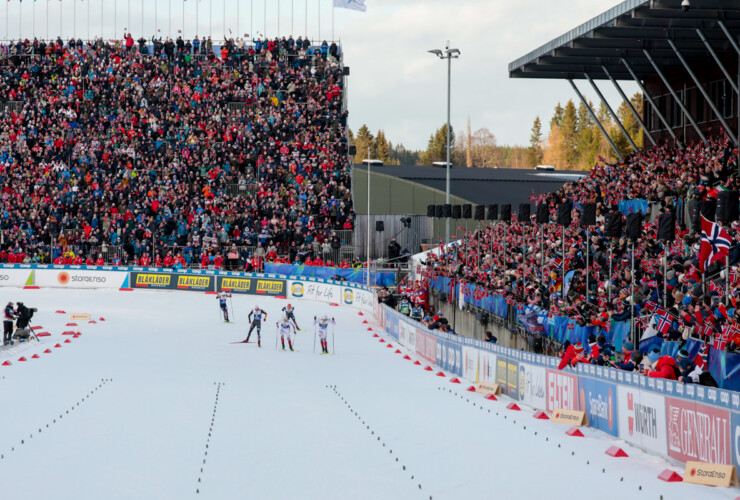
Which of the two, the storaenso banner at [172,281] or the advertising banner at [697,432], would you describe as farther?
the storaenso banner at [172,281]

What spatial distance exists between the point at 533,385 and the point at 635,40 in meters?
19.0

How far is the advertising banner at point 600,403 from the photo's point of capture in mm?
16812

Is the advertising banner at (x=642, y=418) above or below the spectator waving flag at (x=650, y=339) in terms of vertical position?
below

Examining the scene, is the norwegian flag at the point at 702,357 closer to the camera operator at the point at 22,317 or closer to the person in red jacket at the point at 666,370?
the person in red jacket at the point at 666,370

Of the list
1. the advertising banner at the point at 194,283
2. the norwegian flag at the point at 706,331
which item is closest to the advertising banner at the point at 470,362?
the norwegian flag at the point at 706,331

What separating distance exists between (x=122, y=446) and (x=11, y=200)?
45.8 metres

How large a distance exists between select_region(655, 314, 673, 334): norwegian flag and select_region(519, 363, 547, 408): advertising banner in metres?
2.52

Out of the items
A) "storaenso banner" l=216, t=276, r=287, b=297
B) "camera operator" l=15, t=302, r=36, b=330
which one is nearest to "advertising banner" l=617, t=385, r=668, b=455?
"camera operator" l=15, t=302, r=36, b=330

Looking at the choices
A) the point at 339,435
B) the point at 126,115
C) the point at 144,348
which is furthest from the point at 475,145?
the point at 339,435

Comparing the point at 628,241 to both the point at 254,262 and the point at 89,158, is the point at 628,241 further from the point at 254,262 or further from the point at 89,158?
the point at 89,158

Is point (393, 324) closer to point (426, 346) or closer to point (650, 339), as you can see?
point (426, 346)

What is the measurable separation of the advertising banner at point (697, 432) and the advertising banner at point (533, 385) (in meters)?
5.00

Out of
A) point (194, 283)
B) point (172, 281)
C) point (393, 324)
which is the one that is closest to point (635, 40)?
point (393, 324)

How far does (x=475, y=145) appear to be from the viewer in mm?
196625
